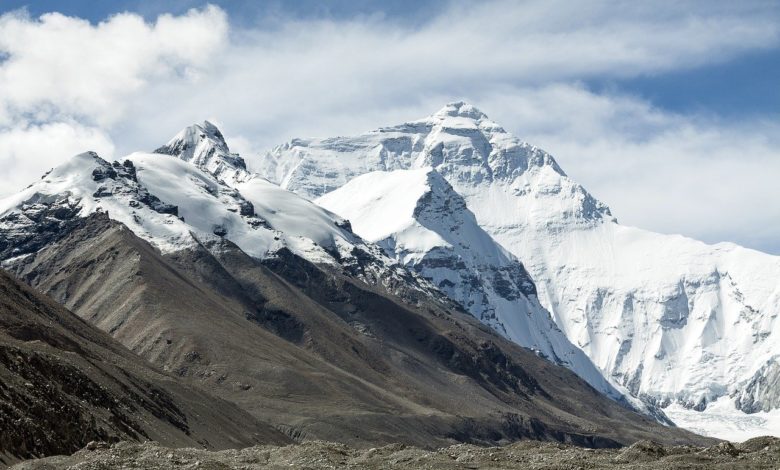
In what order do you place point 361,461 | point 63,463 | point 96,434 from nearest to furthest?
1. point 63,463
2. point 361,461
3. point 96,434

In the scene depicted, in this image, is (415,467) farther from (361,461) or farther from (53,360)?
(53,360)

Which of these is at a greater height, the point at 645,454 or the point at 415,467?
the point at 645,454

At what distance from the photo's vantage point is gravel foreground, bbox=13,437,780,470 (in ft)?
291

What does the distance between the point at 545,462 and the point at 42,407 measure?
59627 millimetres

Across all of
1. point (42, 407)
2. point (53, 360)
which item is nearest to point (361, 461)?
point (42, 407)

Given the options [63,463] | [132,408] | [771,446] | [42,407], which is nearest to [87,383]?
[132,408]

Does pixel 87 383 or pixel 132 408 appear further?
pixel 132 408

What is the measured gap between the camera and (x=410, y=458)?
98812mm

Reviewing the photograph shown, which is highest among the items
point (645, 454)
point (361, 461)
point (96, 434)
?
point (645, 454)

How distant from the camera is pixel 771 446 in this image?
326 feet

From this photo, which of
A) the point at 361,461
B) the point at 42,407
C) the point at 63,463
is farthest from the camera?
the point at 42,407

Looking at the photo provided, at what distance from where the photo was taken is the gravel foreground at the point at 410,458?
88631mm

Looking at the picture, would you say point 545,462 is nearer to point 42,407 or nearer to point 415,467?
point 415,467

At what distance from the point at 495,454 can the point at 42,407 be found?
171ft
